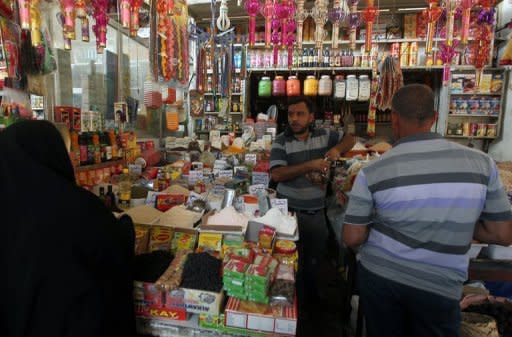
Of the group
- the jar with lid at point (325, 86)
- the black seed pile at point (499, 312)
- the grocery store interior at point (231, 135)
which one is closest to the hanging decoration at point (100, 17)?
the grocery store interior at point (231, 135)

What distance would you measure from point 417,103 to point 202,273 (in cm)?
108

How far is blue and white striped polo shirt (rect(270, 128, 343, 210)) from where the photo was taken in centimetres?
232

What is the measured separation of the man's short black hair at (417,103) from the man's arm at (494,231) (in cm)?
52

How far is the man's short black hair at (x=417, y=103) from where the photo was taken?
1.25m

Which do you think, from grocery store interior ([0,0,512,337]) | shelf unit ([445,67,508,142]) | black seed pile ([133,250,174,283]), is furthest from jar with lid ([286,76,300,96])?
black seed pile ([133,250,174,283])

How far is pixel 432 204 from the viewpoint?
1.18 meters

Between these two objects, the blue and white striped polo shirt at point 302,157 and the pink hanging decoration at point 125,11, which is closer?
the pink hanging decoration at point 125,11

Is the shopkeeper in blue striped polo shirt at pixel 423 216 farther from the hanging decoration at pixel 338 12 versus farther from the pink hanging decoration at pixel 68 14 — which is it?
the pink hanging decoration at pixel 68 14

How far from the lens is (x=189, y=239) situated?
1.40m

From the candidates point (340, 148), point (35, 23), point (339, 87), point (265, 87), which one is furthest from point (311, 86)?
point (35, 23)

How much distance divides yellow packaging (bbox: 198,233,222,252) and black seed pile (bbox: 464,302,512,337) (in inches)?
56.3

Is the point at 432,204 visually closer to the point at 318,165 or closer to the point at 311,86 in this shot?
the point at 318,165

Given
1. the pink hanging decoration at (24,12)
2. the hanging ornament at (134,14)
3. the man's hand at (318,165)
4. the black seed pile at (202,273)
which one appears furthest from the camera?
the man's hand at (318,165)

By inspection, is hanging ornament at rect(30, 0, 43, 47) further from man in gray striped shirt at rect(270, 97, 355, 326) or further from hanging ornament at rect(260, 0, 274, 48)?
man in gray striped shirt at rect(270, 97, 355, 326)
